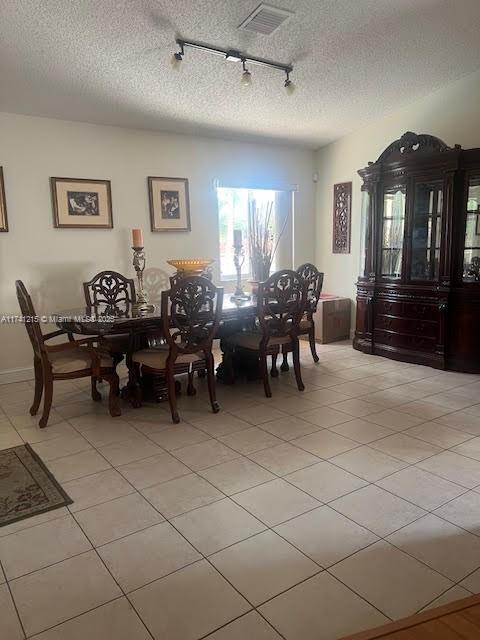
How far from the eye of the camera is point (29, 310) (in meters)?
2.92

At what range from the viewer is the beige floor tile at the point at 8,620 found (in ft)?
4.56

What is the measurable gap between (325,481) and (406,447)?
A: 2.15ft

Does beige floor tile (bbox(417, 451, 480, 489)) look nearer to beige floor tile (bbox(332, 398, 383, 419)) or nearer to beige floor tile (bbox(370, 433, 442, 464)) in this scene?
beige floor tile (bbox(370, 433, 442, 464))

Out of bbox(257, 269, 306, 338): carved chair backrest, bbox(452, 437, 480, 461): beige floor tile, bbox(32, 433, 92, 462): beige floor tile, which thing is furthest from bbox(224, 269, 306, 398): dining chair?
bbox(32, 433, 92, 462): beige floor tile

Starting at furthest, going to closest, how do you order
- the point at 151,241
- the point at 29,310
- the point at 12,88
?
the point at 151,241 < the point at 12,88 < the point at 29,310

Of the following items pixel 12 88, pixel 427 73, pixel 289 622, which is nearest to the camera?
Result: pixel 289 622

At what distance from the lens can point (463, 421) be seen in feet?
9.77

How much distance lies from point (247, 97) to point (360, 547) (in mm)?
3763

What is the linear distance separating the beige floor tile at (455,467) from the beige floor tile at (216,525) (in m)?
1.05

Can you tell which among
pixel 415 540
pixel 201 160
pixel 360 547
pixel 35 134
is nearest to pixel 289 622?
pixel 360 547

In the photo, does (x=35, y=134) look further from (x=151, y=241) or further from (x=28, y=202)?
(x=151, y=241)

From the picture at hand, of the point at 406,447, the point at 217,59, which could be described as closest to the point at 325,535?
the point at 406,447

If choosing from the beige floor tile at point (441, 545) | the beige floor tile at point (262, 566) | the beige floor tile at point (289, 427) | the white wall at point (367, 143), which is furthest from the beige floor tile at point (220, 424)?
the white wall at point (367, 143)

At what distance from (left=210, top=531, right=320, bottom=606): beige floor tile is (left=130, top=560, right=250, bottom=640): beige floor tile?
5cm
